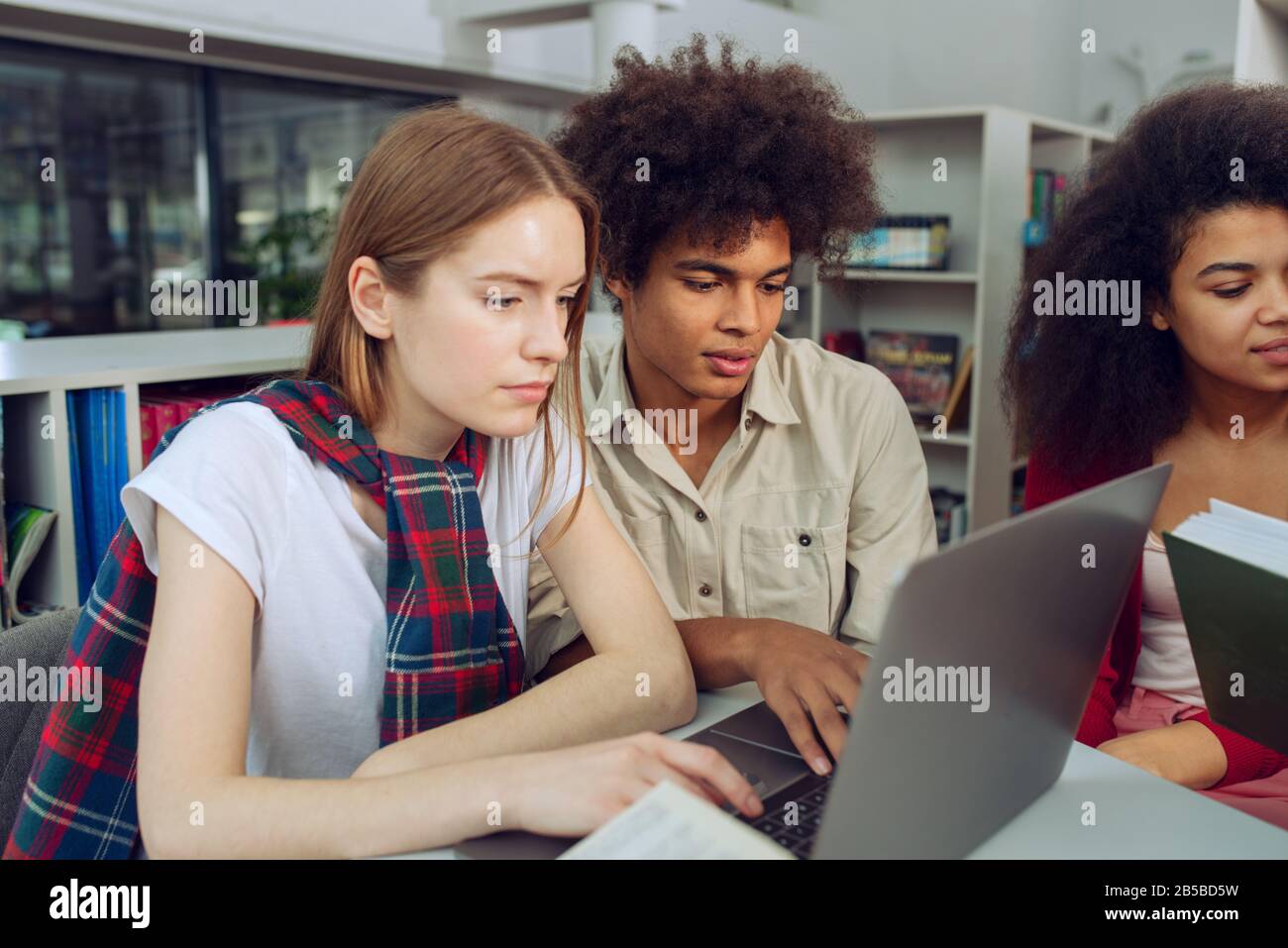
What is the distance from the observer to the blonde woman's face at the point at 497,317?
1119mm

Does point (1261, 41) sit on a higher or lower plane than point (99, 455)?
higher

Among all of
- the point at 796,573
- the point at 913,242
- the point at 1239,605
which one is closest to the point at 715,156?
the point at 796,573

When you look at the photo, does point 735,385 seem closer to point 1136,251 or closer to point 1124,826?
point 1136,251

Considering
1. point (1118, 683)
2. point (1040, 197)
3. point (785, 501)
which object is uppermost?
point (1040, 197)

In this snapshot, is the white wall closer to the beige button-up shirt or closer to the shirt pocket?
the beige button-up shirt

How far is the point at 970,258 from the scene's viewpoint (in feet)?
13.8

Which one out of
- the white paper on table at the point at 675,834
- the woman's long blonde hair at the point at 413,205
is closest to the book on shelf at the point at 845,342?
the woman's long blonde hair at the point at 413,205

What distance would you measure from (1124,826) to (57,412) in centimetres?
157

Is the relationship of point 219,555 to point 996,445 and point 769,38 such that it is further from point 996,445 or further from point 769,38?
point 769,38
